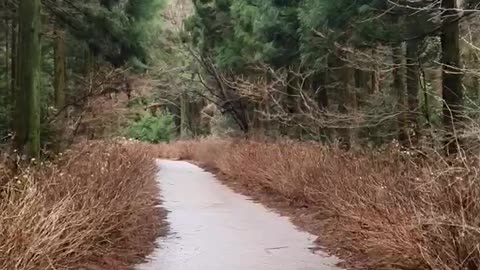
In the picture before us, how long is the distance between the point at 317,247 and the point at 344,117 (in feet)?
19.6

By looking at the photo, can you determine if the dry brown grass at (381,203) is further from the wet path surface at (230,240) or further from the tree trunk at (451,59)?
the tree trunk at (451,59)

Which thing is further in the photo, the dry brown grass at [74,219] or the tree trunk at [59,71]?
the tree trunk at [59,71]

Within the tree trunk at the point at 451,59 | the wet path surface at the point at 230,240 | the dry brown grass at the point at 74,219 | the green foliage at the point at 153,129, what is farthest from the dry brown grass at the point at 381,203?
the green foliage at the point at 153,129

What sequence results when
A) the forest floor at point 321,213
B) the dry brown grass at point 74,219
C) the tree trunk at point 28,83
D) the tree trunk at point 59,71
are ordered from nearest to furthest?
1. the dry brown grass at point 74,219
2. the forest floor at point 321,213
3. the tree trunk at point 28,83
4. the tree trunk at point 59,71

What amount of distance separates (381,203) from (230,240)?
290 centimetres

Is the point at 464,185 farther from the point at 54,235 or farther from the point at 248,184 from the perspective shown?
the point at 248,184

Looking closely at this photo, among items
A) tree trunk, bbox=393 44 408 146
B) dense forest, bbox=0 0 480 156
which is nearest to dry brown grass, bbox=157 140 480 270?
dense forest, bbox=0 0 480 156

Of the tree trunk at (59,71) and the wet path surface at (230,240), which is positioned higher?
the tree trunk at (59,71)

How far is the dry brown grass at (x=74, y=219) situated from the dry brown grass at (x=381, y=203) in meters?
2.87

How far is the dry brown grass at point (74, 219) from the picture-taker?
5035 millimetres

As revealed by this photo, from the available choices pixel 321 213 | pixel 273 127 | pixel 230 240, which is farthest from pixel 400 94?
pixel 273 127

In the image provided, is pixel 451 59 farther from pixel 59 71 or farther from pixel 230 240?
pixel 59 71

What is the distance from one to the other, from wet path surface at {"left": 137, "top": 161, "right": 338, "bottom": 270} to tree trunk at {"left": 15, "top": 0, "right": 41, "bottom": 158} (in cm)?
255

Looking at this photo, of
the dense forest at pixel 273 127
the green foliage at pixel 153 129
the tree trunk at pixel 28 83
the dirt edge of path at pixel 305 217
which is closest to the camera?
the dense forest at pixel 273 127
